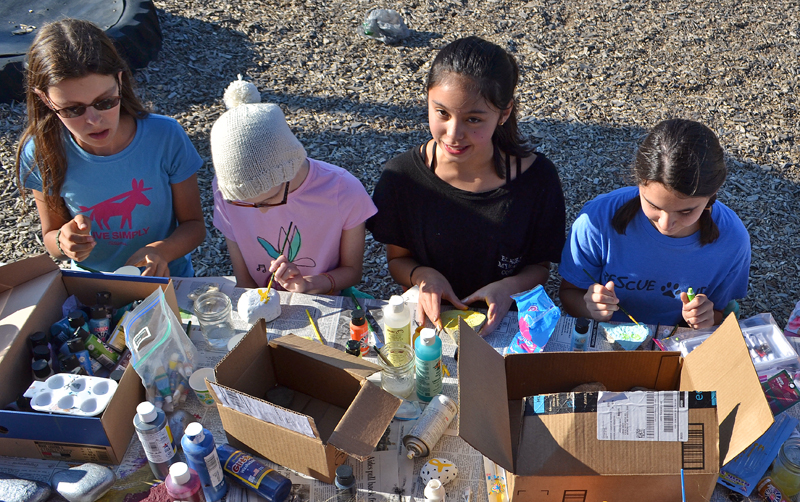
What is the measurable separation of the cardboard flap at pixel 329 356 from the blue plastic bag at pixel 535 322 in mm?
565

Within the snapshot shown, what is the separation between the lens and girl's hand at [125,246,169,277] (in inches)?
95.0

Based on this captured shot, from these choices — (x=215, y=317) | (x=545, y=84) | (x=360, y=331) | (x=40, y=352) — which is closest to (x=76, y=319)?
(x=40, y=352)

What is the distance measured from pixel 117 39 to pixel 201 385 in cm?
419

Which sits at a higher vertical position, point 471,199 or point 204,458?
point 471,199

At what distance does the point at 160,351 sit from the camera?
1.86 m

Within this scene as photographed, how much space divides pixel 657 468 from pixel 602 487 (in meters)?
0.15

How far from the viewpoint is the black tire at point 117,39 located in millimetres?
4754

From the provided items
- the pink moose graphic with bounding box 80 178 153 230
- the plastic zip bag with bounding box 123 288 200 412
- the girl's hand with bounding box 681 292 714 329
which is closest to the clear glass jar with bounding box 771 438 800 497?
the girl's hand with bounding box 681 292 714 329

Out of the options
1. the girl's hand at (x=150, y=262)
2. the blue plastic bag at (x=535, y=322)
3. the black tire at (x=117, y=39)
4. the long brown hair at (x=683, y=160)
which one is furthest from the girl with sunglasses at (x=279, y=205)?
the black tire at (x=117, y=39)

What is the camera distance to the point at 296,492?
1.69 m

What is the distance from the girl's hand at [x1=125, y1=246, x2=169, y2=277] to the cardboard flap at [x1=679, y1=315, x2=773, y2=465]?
199 cm

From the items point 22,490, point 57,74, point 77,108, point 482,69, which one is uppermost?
point 482,69

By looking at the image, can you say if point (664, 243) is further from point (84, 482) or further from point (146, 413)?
point (84, 482)

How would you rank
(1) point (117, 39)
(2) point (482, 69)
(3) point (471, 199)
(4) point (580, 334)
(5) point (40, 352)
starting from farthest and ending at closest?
(1) point (117, 39)
(3) point (471, 199)
(2) point (482, 69)
(4) point (580, 334)
(5) point (40, 352)
